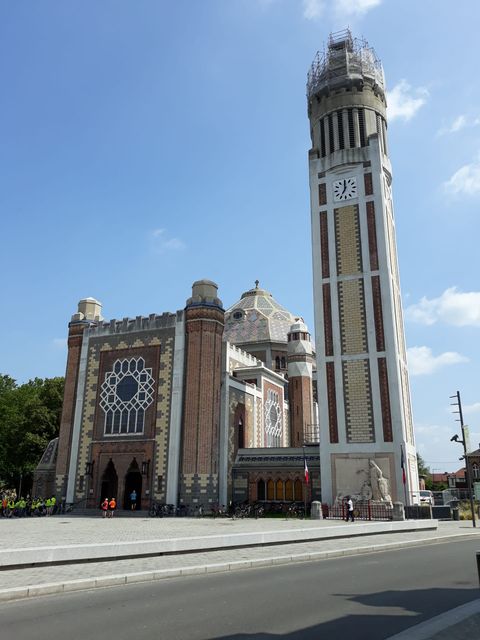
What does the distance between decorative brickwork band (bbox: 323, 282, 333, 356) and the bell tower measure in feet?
0.25

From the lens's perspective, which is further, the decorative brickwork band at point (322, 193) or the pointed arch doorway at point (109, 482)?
the decorative brickwork band at point (322, 193)

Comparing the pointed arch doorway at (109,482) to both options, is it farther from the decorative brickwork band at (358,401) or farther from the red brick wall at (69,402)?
the decorative brickwork band at (358,401)

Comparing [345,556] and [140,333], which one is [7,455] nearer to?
[140,333]

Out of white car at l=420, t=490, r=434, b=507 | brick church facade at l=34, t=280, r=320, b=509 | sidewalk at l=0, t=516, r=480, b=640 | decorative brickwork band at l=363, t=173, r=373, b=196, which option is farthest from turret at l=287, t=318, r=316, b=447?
sidewalk at l=0, t=516, r=480, b=640

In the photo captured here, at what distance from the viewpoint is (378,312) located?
3900cm

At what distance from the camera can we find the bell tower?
36125mm

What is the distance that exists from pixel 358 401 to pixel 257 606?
2969 centimetres

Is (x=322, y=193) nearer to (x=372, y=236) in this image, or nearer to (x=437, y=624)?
(x=372, y=236)

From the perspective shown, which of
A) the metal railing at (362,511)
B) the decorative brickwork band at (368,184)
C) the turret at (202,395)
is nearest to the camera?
the metal railing at (362,511)

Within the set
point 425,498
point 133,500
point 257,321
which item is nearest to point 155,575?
point 133,500

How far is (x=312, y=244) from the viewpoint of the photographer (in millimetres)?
43219

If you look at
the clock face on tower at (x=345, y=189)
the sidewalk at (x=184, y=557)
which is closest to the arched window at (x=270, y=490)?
the sidewalk at (x=184, y=557)

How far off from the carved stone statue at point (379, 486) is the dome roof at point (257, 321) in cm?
2886

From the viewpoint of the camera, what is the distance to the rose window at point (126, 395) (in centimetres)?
4144
